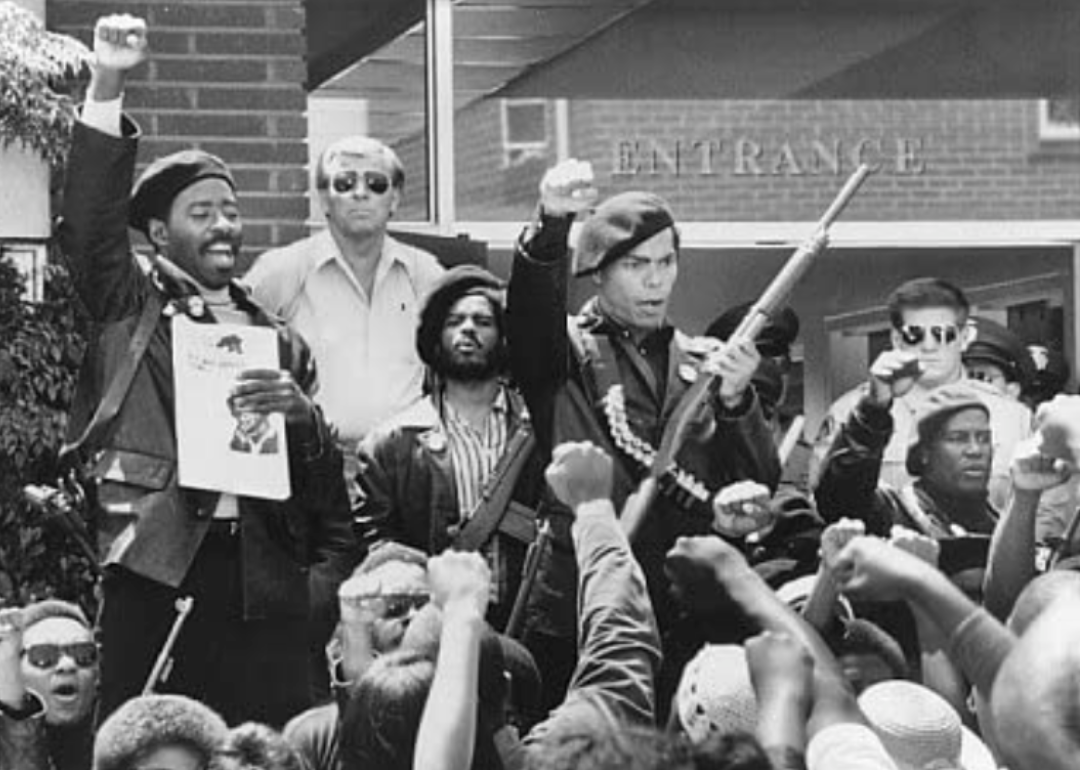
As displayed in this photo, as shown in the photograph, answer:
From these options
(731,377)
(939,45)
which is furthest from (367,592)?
(939,45)

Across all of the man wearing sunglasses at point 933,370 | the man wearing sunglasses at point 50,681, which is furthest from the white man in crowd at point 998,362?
the man wearing sunglasses at point 50,681

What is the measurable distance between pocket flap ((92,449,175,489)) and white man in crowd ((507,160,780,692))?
932mm

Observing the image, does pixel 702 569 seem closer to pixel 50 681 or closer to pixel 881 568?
pixel 881 568

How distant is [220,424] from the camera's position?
817cm

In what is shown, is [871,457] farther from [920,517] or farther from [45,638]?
[45,638]

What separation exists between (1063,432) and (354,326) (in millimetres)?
2992

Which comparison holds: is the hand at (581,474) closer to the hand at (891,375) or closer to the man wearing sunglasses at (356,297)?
the hand at (891,375)

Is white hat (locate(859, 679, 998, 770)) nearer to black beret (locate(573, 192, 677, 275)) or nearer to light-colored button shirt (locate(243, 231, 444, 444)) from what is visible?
black beret (locate(573, 192, 677, 275))

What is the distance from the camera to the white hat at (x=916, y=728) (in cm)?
626

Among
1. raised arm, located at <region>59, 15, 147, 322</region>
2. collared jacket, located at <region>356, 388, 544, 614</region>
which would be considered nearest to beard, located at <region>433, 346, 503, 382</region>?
collared jacket, located at <region>356, 388, 544, 614</region>

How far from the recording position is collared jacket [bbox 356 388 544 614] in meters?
8.27

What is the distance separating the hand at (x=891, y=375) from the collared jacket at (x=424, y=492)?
2.85 feet

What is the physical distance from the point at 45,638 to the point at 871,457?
7.04 ft

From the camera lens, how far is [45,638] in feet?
27.7
